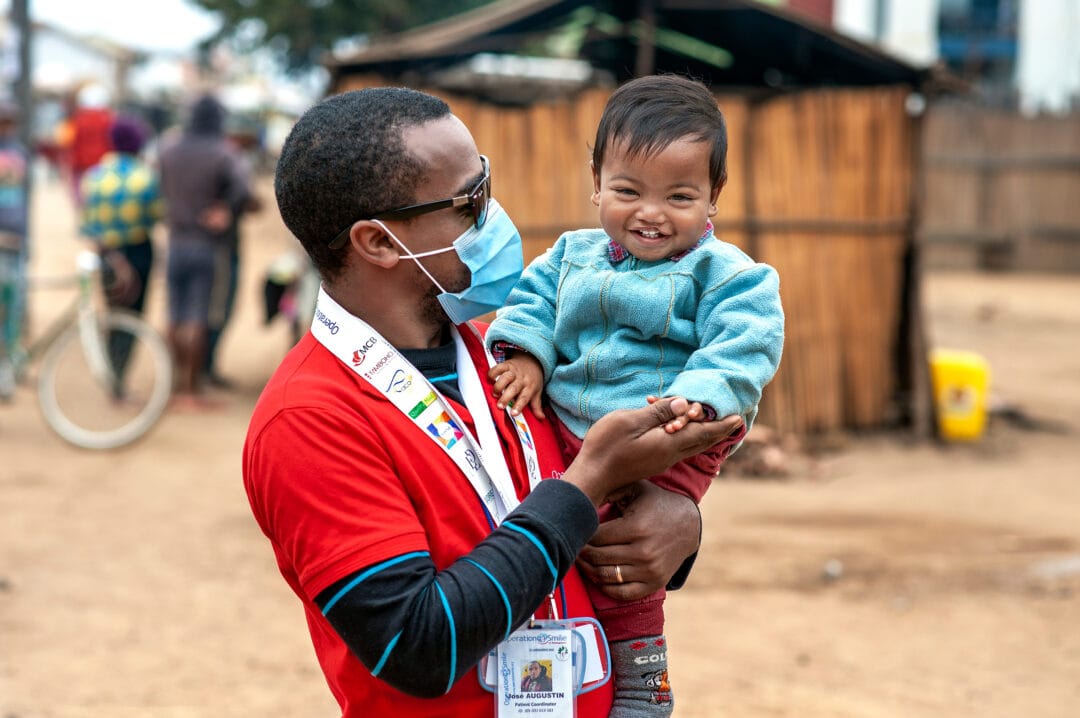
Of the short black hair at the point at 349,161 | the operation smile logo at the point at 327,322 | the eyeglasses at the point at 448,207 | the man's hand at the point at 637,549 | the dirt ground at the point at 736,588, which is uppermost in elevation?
the short black hair at the point at 349,161

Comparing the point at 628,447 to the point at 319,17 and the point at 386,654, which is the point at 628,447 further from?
the point at 319,17

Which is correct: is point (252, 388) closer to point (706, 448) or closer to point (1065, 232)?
point (706, 448)

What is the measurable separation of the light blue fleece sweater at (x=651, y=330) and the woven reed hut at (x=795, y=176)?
20.0 feet

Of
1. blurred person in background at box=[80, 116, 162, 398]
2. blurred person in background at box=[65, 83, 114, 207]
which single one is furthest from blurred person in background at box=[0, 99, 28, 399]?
blurred person in background at box=[65, 83, 114, 207]

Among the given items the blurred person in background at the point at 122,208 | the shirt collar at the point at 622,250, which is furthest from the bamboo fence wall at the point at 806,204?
the shirt collar at the point at 622,250

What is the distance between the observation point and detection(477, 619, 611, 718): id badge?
1870 mm

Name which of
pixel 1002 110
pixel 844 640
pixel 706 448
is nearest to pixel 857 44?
pixel 844 640

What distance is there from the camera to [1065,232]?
19.1 m

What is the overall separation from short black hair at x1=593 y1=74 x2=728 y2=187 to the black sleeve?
0.69 m

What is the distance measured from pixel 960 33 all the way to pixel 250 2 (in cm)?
1491

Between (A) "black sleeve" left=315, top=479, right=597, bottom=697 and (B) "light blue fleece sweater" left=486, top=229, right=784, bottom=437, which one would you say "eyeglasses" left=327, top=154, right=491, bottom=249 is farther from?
(A) "black sleeve" left=315, top=479, right=597, bottom=697

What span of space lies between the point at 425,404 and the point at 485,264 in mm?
290

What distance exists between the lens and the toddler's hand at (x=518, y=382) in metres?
2.00

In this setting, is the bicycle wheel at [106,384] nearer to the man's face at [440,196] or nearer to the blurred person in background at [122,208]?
the blurred person in background at [122,208]
